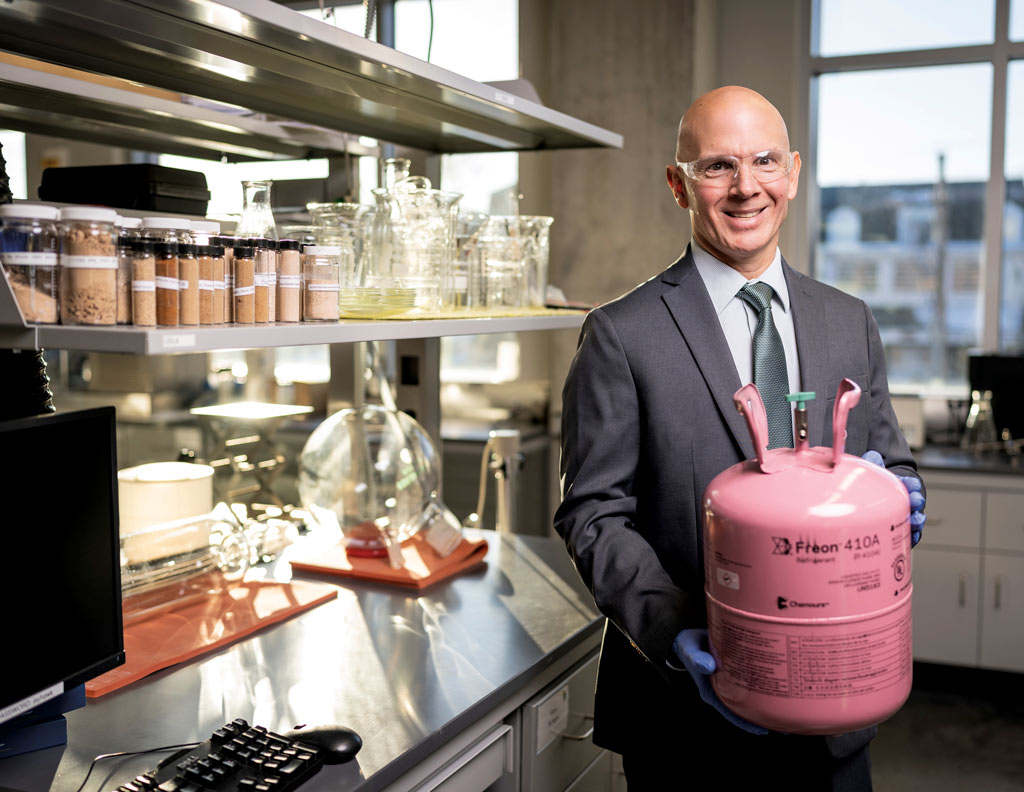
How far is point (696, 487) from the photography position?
1.40 metres

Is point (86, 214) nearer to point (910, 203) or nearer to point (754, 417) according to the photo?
point (754, 417)

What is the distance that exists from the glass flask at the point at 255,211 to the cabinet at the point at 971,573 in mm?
2814

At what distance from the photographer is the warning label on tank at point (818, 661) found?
1.00 metres

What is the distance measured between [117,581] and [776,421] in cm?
93

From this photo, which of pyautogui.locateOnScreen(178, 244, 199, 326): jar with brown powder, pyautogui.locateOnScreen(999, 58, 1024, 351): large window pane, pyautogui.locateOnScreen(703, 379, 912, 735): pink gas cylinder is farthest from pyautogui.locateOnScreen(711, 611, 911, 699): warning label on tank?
pyautogui.locateOnScreen(999, 58, 1024, 351): large window pane

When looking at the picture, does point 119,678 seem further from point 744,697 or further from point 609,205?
point 609,205

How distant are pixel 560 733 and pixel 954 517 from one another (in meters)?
2.38

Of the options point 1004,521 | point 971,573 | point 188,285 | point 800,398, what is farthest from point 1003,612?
point 188,285

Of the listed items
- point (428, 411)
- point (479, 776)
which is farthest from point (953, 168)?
point (479, 776)

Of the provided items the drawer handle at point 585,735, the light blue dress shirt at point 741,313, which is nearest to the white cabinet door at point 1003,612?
the drawer handle at point 585,735

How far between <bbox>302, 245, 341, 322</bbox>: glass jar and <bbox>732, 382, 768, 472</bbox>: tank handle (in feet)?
2.11

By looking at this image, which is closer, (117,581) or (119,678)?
(117,581)

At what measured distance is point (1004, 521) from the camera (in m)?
3.53

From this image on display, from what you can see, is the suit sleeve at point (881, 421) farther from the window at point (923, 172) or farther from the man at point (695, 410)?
the window at point (923, 172)
